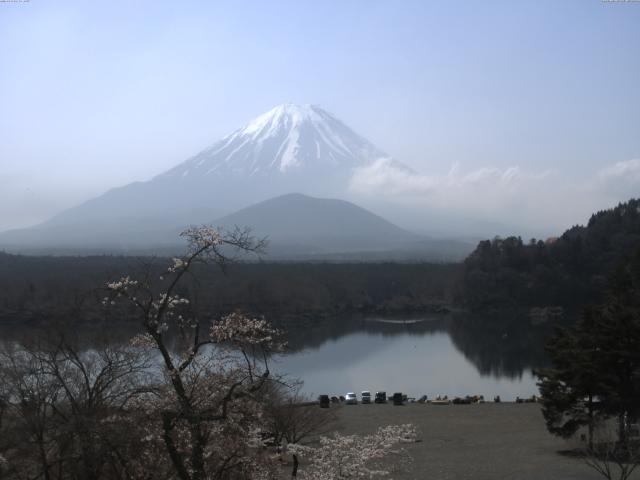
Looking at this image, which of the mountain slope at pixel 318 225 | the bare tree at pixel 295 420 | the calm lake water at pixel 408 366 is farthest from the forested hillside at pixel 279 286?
the mountain slope at pixel 318 225

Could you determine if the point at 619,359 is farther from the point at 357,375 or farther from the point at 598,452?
the point at 357,375

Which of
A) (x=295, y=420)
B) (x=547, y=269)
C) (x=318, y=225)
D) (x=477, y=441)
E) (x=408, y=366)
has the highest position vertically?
(x=318, y=225)

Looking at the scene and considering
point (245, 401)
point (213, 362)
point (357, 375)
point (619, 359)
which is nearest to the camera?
point (245, 401)

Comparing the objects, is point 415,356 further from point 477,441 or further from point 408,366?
point 477,441

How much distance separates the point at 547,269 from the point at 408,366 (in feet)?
59.7

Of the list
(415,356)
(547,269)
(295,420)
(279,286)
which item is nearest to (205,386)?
(295,420)

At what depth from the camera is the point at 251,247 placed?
3.50 m

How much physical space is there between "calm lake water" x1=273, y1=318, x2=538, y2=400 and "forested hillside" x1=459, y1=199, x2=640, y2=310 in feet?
31.6

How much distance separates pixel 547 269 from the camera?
3562 centimetres

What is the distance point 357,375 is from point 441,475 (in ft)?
32.4

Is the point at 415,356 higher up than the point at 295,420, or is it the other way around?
the point at 295,420

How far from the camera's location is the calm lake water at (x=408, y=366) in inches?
648

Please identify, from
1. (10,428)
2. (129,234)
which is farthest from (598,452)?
(129,234)

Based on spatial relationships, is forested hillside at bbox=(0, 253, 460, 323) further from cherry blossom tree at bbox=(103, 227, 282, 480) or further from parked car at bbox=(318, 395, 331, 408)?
cherry blossom tree at bbox=(103, 227, 282, 480)
